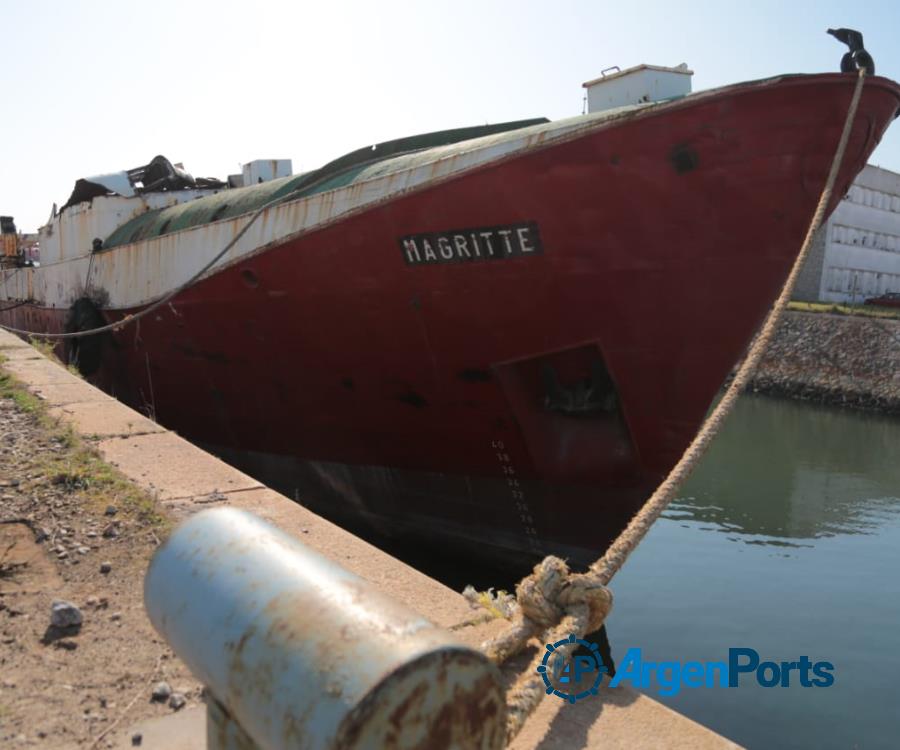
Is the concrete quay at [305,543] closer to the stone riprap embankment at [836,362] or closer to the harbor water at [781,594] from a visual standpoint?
the harbor water at [781,594]

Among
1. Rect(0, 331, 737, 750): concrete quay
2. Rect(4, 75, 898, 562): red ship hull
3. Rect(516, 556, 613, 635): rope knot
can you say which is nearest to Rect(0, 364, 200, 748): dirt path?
Rect(0, 331, 737, 750): concrete quay

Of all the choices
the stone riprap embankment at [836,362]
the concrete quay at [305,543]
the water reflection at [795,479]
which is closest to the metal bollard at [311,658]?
the concrete quay at [305,543]

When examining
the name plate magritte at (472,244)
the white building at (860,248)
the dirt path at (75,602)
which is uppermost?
the white building at (860,248)

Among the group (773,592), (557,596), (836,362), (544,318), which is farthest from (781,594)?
(836,362)

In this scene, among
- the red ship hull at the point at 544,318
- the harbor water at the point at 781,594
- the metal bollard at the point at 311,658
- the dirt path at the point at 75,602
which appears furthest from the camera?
the harbor water at the point at 781,594

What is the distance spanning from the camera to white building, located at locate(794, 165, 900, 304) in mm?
27688

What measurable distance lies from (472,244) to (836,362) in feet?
65.5

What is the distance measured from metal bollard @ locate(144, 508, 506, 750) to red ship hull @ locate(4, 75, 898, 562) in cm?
418

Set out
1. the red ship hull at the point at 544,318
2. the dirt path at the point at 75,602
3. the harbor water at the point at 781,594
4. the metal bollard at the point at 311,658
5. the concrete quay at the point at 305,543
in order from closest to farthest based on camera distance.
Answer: the metal bollard at the point at 311,658
the concrete quay at the point at 305,543
the dirt path at the point at 75,602
the red ship hull at the point at 544,318
the harbor water at the point at 781,594

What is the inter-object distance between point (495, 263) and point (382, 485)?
245 centimetres

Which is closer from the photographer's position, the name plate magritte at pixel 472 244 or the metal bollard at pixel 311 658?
the metal bollard at pixel 311 658

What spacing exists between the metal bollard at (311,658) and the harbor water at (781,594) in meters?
4.39

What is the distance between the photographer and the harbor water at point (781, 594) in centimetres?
523

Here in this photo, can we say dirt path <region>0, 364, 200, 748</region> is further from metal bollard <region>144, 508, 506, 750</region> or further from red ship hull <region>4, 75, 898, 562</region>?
red ship hull <region>4, 75, 898, 562</region>
